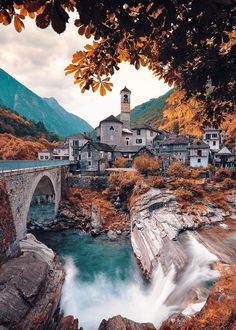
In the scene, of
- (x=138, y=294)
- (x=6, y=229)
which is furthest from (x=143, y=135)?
(x=6, y=229)

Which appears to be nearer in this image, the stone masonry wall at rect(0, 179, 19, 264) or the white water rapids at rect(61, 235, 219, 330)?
the white water rapids at rect(61, 235, 219, 330)

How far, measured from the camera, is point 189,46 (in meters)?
3.48

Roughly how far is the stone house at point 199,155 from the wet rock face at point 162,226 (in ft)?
55.9

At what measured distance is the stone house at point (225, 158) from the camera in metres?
39.0

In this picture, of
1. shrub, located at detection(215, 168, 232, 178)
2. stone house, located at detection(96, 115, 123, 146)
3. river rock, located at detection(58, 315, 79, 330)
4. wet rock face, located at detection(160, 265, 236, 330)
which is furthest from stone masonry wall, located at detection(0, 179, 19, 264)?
stone house, located at detection(96, 115, 123, 146)

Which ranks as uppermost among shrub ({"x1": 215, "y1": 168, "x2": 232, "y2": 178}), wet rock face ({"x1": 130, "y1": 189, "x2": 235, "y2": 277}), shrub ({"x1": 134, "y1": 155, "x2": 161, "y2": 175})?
shrub ({"x1": 134, "y1": 155, "x2": 161, "y2": 175})

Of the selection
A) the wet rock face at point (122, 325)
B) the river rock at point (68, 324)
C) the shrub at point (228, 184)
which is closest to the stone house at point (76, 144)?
the shrub at point (228, 184)

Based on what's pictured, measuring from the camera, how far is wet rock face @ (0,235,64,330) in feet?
30.5

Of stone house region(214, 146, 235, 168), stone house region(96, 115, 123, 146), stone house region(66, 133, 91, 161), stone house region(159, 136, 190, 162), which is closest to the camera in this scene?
stone house region(214, 146, 235, 168)

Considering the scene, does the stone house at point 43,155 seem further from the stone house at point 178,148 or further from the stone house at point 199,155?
the stone house at point 199,155

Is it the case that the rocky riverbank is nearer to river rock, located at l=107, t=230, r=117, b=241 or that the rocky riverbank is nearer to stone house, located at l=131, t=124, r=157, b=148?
river rock, located at l=107, t=230, r=117, b=241

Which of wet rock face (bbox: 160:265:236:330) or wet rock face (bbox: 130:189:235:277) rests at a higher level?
wet rock face (bbox: 160:265:236:330)

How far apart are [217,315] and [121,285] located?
1070 cm

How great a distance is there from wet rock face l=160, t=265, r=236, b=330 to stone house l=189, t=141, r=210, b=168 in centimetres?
3249
